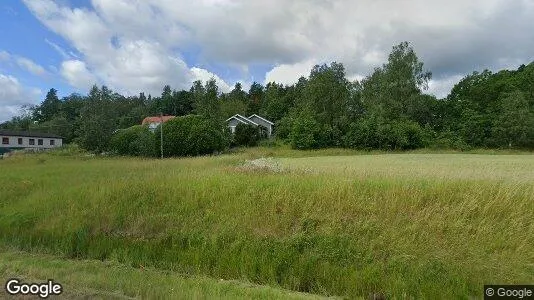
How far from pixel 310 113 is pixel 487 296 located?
5623 cm

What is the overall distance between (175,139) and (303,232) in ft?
121

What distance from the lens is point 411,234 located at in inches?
314

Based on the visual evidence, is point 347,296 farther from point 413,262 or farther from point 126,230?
point 126,230

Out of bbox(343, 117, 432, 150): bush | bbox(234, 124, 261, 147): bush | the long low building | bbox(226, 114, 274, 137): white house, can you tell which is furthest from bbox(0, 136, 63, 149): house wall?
bbox(343, 117, 432, 150): bush

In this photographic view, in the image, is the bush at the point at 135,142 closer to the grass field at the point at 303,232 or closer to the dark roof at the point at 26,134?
the grass field at the point at 303,232

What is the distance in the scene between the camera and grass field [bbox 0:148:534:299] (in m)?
7.04

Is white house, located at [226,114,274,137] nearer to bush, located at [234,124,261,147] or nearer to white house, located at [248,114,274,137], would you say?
white house, located at [248,114,274,137]

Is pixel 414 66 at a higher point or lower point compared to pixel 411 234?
higher

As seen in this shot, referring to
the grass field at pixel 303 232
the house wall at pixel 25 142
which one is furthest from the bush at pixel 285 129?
the house wall at pixel 25 142

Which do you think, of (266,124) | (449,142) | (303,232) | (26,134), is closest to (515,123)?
(449,142)

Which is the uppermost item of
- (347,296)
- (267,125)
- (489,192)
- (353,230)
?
(267,125)

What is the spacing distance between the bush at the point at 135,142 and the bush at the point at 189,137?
95cm

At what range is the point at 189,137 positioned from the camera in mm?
43562

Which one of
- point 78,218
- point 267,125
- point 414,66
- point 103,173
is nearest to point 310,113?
point 267,125
